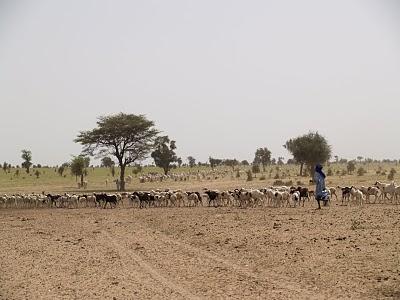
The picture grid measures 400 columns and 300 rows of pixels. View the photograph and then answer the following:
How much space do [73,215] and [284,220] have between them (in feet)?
37.8

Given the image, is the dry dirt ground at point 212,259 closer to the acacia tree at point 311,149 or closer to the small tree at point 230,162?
the acacia tree at point 311,149

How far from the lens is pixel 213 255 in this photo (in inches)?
512

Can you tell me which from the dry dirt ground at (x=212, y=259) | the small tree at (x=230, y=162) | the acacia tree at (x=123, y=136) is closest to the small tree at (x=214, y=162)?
the small tree at (x=230, y=162)

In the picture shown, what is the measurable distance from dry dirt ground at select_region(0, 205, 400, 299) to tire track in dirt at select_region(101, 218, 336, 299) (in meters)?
0.02

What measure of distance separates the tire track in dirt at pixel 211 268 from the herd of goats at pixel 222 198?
1060 cm

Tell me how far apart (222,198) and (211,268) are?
16.7m

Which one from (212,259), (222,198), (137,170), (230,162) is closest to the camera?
(212,259)

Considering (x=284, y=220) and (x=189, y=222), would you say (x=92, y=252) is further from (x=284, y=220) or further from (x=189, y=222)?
(x=284, y=220)

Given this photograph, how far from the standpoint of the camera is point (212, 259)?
491 inches

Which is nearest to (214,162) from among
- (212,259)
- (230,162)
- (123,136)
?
(230,162)

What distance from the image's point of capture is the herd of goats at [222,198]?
84.9ft

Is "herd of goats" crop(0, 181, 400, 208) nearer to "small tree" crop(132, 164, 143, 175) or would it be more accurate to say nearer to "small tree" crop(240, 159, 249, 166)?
"small tree" crop(132, 164, 143, 175)

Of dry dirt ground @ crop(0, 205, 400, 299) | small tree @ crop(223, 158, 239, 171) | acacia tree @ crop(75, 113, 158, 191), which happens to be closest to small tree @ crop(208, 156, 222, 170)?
small tree @ crop(223, 158, 239, 171)

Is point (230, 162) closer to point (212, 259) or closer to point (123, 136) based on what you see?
point (123, 136)
